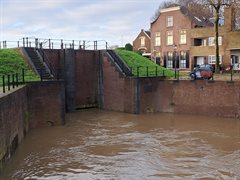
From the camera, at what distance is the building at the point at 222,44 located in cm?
3872

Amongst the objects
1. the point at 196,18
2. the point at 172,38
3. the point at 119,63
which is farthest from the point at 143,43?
the point at 119,63

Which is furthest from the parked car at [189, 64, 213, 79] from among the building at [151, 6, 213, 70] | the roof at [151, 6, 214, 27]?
the roof at [151, 6, 214, 27]

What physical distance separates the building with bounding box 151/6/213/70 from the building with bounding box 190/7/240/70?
3.35ft

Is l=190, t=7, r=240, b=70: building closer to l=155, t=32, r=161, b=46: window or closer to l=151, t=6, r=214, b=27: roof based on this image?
l=151, t=6, r=214, b=27: roof

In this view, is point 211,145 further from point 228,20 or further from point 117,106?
point 228,20

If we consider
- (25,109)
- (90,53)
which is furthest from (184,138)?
(90,53)

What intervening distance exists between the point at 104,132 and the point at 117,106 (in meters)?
7.36

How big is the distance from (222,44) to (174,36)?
8.36 meters

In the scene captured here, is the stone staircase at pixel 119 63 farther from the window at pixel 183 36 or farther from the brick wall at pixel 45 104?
the window at pixel 183 36

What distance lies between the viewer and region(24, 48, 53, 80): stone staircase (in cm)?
2277

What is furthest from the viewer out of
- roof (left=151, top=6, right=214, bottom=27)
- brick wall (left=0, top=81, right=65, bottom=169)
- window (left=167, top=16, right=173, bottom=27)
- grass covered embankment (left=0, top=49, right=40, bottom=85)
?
window (left=167, top=16, right=173, bottom=27)

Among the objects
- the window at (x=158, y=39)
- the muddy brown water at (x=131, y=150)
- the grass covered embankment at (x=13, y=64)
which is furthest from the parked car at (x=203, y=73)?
the window at (x=158, y=39)

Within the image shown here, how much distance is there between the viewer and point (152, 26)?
50.1 metres

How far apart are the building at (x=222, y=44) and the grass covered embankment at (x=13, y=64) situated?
2227cm
